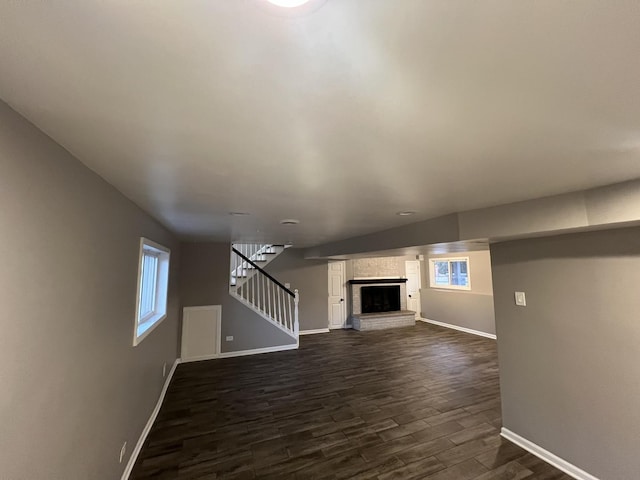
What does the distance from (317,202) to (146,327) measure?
7.79ft

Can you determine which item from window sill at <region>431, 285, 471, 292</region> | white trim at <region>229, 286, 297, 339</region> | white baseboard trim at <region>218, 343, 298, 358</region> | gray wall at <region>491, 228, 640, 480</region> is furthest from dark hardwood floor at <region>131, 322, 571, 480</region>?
window sill at <region>431, 285, 471, 292</region>

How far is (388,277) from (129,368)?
729 centimetres

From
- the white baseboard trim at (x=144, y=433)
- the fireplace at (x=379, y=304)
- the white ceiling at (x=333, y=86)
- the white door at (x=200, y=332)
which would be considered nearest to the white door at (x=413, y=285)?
the fireplace at (x=379, y=304)

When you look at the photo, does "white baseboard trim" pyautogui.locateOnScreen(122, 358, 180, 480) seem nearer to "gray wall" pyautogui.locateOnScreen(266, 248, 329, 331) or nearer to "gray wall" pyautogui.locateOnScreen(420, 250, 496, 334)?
"gray wall" pyautogui.locateOnScreen(266, 248, 329, 331)

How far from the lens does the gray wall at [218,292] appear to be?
5.23 meters

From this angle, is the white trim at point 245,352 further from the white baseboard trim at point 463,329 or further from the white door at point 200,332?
the white baseboard trim at point 463,329

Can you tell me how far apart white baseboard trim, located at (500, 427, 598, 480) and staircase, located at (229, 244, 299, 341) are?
160 inches

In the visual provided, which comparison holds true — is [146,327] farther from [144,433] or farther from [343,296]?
[343,296]

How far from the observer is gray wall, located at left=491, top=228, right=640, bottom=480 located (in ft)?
6.53

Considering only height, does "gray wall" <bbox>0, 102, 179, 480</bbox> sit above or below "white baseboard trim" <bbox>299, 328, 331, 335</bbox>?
above

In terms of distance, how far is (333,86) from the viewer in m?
0.77

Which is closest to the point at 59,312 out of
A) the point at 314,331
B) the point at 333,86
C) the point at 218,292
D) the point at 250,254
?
the point at 333,86

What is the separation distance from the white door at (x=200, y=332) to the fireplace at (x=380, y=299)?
14.1ft

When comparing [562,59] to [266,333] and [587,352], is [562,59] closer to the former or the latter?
[587,352]
